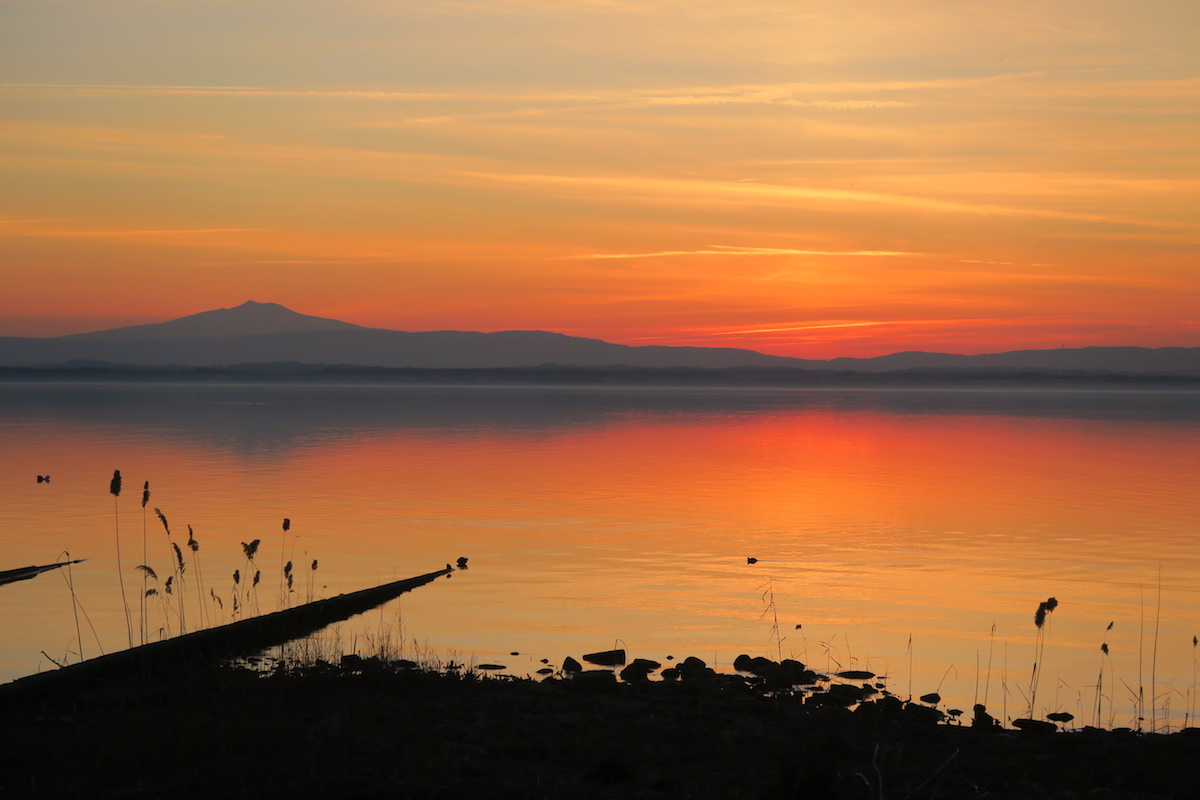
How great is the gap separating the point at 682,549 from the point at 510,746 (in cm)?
1396

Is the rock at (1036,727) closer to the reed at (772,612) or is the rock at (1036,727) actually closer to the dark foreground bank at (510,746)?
the dark foreground bank at (510,746)

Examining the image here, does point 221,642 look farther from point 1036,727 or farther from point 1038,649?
point 1038,649

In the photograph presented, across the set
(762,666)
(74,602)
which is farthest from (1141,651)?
(74,602)

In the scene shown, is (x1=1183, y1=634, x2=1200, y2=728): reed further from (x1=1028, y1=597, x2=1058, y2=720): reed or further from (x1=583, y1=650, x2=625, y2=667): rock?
(x1=583, y1=650, x2=625, y2=667): rock

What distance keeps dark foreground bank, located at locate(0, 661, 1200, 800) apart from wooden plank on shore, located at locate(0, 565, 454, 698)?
0.70 feet

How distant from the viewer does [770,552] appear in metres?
23.7

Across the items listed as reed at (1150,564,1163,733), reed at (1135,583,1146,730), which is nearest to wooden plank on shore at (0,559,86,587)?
reed at (1135,583,1146,730)

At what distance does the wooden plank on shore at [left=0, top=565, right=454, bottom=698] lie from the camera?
11.6 m

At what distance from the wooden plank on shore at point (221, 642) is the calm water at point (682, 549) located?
492 millimetres

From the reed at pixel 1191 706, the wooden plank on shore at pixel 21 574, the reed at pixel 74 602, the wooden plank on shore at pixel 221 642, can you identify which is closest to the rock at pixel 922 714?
the reed at pixel 1191 706

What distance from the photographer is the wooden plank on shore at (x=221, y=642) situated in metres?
11.6

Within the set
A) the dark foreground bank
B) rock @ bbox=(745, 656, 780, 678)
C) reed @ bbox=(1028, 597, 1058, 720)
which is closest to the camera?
the dark foreground bank

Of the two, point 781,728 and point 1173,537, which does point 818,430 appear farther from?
point 781,728

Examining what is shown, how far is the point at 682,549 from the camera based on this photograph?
77.8ft
